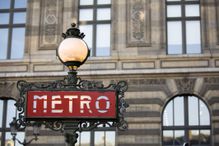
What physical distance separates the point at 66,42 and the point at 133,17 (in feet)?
45.2

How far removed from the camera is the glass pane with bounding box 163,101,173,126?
18125 millimetres

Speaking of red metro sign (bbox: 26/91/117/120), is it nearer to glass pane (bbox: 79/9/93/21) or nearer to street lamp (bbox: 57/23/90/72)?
street lamp (bbox: 57/23/90/72)

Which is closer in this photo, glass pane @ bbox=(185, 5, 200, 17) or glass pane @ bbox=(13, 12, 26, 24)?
glass pane @ bbox=(185, 5, 200, 17)

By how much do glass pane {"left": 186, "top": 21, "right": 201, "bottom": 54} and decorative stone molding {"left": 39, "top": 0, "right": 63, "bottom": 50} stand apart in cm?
501

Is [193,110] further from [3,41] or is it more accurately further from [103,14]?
[3,41]

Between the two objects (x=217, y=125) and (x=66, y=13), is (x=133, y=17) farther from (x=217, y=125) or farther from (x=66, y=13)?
(x=217, y=125)

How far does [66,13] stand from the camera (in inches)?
779

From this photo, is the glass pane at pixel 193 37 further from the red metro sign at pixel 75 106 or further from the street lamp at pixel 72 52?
the red metro sign at pixel 75 106

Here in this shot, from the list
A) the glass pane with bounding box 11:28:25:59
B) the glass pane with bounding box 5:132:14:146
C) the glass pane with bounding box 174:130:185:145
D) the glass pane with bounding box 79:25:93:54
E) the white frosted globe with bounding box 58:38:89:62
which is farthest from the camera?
the glass pane with bounding box 11:28:25:59

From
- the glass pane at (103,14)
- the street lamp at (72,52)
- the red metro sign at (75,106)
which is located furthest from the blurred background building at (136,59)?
the red metro sign at (75,106)

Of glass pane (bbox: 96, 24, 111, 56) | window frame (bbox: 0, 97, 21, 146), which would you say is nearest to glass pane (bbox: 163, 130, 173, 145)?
glass pane (bbox: 96, 24, 111, 56)

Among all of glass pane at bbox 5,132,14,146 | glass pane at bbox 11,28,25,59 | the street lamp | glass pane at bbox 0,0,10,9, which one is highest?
glass pane at bbox 0,0,10,9

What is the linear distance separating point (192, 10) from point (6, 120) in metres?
8.34

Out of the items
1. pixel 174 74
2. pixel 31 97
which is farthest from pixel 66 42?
pixel 174 74
